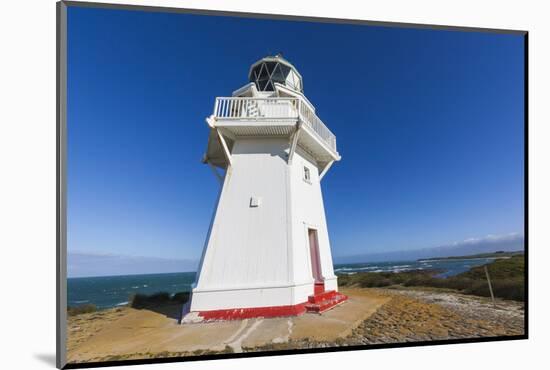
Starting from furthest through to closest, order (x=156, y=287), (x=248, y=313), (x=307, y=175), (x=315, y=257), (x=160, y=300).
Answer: (x=156, y=287) → (x=160, y=300) → (x=307, y=175) → (x=315, y=257) → (x=248, y=313)

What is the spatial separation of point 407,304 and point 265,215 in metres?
3.76

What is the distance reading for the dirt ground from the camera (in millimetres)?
3961

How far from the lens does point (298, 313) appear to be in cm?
503

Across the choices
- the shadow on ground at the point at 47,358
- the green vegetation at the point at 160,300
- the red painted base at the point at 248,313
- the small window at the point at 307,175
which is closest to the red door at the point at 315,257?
the small window at the point at 307,175

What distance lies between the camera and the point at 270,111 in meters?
6.11

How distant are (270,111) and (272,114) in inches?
3.2

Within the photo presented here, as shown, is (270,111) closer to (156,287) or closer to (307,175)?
(307,175)

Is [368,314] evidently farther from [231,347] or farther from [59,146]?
[59,146]

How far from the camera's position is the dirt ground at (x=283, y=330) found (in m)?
3.96

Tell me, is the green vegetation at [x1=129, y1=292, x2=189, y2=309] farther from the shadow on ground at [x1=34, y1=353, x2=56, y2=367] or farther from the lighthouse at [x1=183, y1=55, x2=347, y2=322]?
the shadow on ground at [x1=34, y1=353, x2=56, y2=367]

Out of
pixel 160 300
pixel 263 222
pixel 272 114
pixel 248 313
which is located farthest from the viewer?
pixel 160 300

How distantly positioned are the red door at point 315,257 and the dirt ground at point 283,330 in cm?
75

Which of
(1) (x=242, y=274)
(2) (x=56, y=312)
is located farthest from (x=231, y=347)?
(2) (x=56, y=312)

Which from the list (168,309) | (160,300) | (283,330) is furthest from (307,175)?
(160,300)
